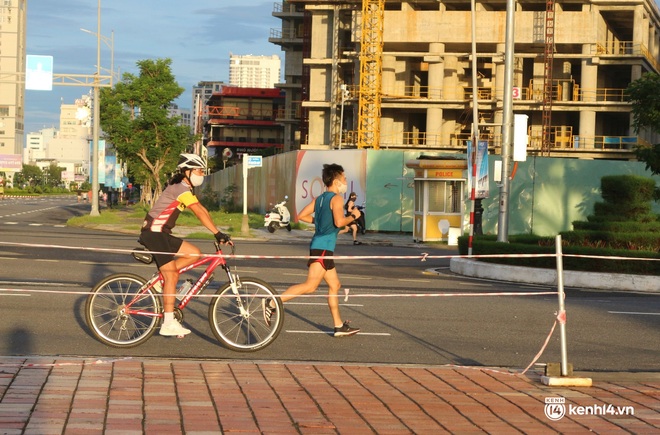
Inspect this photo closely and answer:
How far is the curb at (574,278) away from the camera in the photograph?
2063 centimetres

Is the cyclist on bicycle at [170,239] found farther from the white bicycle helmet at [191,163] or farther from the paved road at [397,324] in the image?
the paved road at [397,324]

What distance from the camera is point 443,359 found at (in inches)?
417

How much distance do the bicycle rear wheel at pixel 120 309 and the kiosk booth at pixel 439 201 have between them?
2757 cm

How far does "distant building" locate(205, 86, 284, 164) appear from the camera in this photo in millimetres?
150875

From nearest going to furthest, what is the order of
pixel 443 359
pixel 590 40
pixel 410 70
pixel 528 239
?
pixel 443 359
pixel 528 239
pixel 590 40
pixel 410 70

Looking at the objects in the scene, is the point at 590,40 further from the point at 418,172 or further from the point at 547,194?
the point at 418,172

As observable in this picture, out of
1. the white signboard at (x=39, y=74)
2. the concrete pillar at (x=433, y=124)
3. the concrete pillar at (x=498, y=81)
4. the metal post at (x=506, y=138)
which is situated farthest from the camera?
the concrete pillar at (x=433, y=124)

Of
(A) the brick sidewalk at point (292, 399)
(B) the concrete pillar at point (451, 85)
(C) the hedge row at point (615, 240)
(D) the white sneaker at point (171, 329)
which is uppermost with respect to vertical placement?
(B) the concrete pillar at point (451, 85)

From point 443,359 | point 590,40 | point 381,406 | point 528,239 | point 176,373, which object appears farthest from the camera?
point 590,40

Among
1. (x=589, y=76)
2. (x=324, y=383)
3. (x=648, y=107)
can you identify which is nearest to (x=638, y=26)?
(x=589, y=76)

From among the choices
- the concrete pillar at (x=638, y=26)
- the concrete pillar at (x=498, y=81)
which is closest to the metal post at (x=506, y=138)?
the concrete pillar at (x=498, y=81)

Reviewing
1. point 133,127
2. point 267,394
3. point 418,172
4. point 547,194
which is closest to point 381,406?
point 267,394

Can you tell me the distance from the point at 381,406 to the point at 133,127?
5920 centimetres

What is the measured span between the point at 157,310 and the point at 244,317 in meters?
0.90
